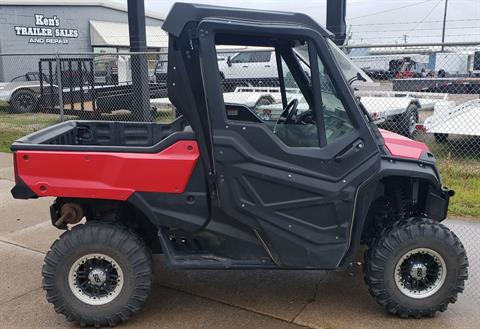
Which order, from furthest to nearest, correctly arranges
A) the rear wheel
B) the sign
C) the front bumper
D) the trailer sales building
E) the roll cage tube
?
the sign → the trailer sales building → the rear wheel → the front bumper → the roll cage tube

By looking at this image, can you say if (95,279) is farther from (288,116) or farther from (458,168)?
(458,168)

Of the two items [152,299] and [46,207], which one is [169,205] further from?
[46,207]

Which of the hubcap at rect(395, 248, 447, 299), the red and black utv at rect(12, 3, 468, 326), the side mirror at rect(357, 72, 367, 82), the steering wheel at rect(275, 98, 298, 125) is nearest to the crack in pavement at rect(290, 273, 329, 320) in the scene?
the red and black utv at rect(12, 3, 468, 326)

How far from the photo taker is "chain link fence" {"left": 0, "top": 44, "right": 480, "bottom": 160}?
26.2ft

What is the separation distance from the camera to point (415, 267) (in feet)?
11.2

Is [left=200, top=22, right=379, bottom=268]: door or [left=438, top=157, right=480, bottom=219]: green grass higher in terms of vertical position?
[left=200, top=22, right=379, bottom=268]: door

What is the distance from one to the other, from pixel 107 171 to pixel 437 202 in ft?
7.32

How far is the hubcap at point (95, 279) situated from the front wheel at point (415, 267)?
165cm

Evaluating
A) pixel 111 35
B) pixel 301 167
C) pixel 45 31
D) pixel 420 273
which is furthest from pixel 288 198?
pixel 111 35

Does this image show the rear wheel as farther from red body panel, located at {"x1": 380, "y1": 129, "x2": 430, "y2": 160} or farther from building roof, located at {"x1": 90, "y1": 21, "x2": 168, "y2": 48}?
red body panel, located at {"x1": 380, "y1": 129, "x2": 430, "y2": 160}

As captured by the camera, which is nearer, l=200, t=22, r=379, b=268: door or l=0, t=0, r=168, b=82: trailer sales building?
l=200, t=22, r=379, b=268: door

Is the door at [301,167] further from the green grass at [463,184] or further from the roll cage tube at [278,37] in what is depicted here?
the green grass at [463,184]

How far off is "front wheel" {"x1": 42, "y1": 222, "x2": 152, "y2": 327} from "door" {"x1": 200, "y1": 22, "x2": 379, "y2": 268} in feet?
2.30

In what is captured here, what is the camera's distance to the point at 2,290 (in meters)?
3.91
